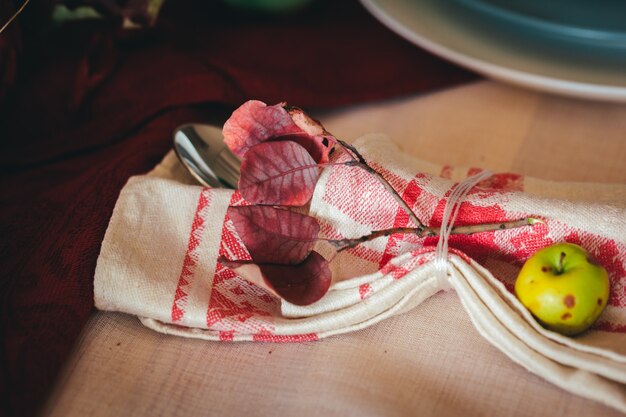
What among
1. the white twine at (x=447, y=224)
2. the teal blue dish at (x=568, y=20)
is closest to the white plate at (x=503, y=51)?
the teal blue dish at (x=568, y=20)

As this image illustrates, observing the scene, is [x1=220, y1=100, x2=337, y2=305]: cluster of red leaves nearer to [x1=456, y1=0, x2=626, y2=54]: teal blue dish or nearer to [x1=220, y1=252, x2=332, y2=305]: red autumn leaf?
[x1=220, y1=252, x2=332, y2=305]: red autumn leaf

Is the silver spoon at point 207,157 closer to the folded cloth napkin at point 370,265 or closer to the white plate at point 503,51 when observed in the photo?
the folded cloth napkin at point 370,265

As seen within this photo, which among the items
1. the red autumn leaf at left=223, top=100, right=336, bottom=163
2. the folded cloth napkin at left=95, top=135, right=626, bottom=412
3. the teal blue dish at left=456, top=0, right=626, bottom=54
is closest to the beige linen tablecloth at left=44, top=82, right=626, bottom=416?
the folded cloth napkin at left=95, top=135, right=626, bottom=412

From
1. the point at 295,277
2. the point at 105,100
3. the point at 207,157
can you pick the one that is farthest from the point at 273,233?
the point at 105,100

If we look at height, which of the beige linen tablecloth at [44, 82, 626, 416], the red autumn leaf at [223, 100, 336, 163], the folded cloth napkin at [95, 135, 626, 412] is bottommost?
the beige linen tablecloth at [44, 82, 626, 416]

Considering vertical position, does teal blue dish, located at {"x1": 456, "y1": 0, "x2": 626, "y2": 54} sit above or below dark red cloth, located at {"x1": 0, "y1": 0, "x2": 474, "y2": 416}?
above

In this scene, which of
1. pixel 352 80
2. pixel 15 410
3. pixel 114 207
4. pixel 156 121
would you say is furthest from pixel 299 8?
pixel 15 410

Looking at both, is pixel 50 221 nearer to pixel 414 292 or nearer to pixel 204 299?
pixel 204 299

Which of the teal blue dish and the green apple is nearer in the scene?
the green apple

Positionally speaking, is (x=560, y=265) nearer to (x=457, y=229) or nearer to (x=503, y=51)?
(x=457, y=229)
